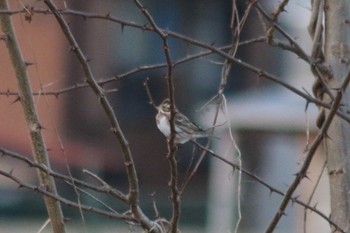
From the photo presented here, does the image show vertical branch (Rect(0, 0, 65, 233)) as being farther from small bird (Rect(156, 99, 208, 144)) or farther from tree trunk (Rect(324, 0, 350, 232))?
small bird (Rect(156, 99, 208, 144))

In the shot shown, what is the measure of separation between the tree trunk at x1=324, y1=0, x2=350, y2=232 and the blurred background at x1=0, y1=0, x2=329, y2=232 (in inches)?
170

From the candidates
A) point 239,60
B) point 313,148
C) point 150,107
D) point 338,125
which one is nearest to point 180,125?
point 338,125

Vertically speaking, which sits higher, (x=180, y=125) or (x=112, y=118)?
(x=180, y=125)

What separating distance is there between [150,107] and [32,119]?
4.91 m

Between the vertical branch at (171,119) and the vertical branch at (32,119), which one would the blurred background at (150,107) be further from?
the vertical branch at (171,119)

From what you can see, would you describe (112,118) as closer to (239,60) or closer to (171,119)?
(171,119)

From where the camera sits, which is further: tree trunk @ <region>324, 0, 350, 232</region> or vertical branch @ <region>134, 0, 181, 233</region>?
tree trunk @ <region>324, 0, 350, 232</region>

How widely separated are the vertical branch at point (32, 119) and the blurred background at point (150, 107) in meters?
4.49

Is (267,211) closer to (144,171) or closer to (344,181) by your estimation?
(144,171)

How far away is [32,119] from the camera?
8.38 feet

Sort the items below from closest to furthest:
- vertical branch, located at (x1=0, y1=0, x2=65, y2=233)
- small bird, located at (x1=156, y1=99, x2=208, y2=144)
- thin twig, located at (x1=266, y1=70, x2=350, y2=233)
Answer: thin twig, located at (x1=266, y1=70, x2=350, y2=233)
vertical branch, located at (x1=0, y1=0, x2=65, y2=233)
small bird, located at (x1=156, y1=99, x2=208, y2=144)

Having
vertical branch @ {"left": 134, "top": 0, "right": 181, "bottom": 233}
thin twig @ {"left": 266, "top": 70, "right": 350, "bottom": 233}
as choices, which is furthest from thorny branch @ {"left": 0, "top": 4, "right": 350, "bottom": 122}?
thin twig @ {"left": 266, "top": 70, "right": 350, "bottom": 233}

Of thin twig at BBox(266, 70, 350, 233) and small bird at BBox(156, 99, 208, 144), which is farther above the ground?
small bird at BBox(156, 99, 208, 144)

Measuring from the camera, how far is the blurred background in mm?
7234
